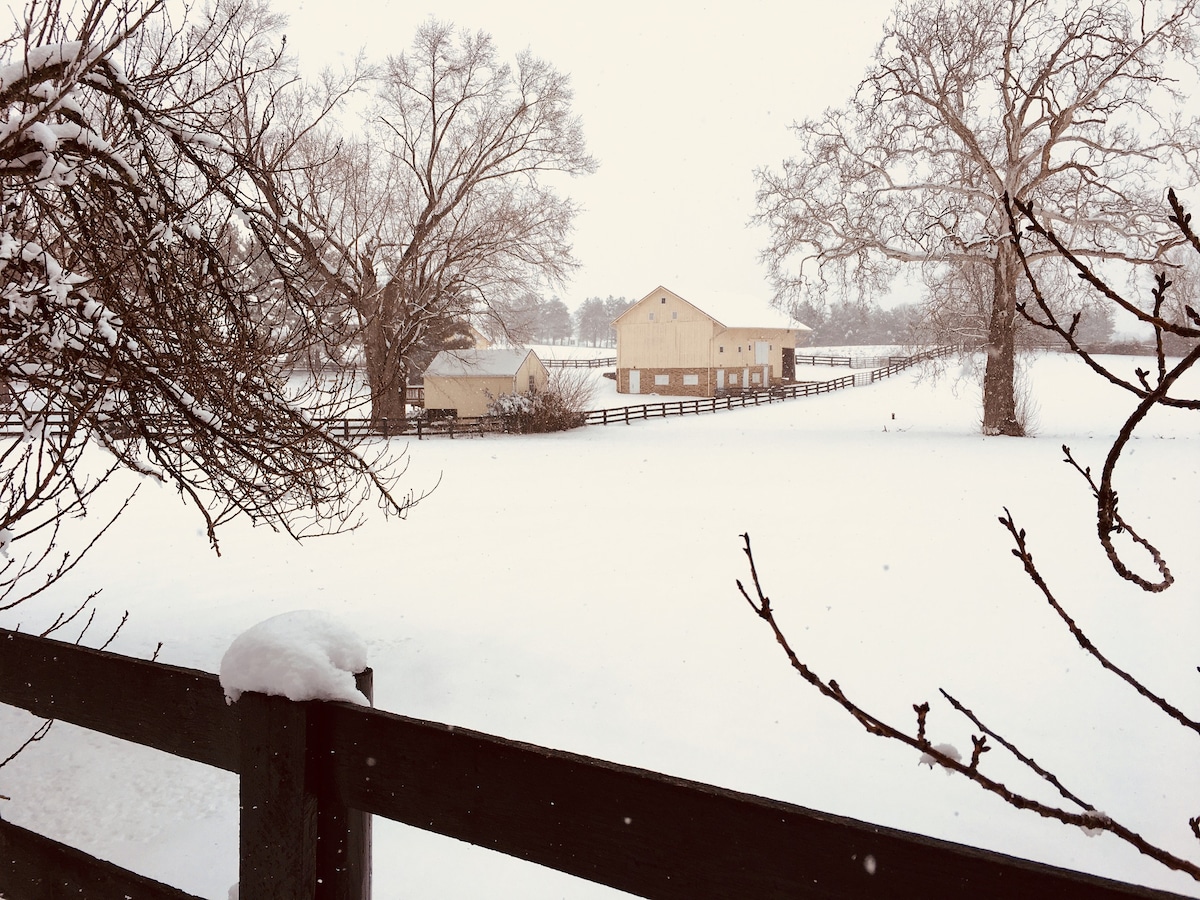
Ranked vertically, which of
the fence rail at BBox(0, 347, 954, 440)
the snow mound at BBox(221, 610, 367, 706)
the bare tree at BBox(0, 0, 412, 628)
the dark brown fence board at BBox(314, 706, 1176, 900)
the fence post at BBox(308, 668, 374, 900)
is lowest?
the fence rail at BBox(0, 347, 954, 440)

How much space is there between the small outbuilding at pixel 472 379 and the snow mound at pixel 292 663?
1391 inches

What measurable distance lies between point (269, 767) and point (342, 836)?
8.9 inches

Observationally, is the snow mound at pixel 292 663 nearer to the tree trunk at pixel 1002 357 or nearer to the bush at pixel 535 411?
the tree trunk at pixel 1002 357

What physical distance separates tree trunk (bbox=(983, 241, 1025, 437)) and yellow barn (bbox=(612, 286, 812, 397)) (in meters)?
22.3

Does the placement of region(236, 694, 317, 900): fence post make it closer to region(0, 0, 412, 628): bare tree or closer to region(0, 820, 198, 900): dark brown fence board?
region(0, 820, 198, 900): dark brown fence board

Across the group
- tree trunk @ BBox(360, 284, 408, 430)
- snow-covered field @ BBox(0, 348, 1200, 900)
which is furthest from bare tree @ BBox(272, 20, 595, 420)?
snow-covered field @ BBox(0, 348, 1200, 900)

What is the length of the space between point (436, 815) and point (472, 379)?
1453 inches

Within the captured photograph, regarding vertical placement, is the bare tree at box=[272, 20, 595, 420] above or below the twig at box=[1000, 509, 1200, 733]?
above

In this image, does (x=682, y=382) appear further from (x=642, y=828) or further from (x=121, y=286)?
(x=642, y=828)

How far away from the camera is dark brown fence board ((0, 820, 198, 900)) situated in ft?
6.65

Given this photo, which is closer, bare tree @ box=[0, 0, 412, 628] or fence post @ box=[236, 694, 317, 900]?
fence post @ box=[236, 694, 317, 900]

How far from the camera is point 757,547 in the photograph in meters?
12.8

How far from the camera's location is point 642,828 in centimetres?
146

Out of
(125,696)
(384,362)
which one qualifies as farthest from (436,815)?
(384,362)
